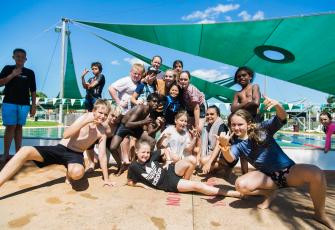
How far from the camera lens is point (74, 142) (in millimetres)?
3480

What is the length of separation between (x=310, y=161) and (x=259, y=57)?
237 centimetres

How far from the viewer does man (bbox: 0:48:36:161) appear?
4.24 metres

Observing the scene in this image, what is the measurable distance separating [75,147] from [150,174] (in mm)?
991

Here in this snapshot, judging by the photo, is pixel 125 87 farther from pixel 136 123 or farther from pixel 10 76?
pixel 10 76

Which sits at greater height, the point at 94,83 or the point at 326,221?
the point at 94,83

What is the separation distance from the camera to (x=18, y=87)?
4348mm

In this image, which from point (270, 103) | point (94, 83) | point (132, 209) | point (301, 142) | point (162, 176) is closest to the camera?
point (270, 103)

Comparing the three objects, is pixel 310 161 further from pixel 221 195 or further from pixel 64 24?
pixel 64 24

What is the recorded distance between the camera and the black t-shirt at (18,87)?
430cm

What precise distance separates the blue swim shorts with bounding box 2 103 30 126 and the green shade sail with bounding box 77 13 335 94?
3.39 metres

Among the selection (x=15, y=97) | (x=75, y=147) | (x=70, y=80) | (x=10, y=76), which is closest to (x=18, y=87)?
(x=15, y=97)

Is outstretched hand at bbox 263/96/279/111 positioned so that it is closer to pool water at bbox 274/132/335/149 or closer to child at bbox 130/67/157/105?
child at bbox 130/67/157/105

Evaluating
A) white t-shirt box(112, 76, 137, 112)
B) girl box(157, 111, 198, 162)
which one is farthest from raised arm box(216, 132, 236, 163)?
white t-shirt box(112, 76, 137, 112)

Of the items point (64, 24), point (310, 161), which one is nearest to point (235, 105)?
point (310, 161)
